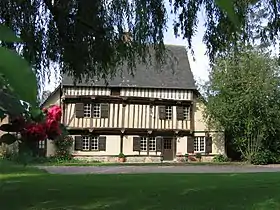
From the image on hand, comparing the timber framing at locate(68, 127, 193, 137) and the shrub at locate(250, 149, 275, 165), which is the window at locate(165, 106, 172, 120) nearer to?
the timber framing at locate(68, 127, 193, 137)

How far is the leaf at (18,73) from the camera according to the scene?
2.59ft

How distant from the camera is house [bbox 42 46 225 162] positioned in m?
38.5

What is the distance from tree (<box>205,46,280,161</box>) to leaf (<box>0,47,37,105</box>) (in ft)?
118

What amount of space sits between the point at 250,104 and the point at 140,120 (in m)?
8.36

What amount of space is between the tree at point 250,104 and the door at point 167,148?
3.94 m

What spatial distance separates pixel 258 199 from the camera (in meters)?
10.5

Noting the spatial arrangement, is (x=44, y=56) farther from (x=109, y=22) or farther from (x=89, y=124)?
(x=89, y=124)

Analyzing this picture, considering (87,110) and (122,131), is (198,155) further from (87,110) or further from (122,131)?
(87,110)

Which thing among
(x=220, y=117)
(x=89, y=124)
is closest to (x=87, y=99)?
(x=89, y=124)

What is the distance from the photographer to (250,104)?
1460 inches

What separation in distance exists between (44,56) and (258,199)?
5.31 meters

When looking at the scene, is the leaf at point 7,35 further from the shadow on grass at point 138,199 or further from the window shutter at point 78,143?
the window shutter at point 78,143

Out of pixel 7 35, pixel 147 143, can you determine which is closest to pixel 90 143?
pixel 147 143

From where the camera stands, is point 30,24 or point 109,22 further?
point 109,22
